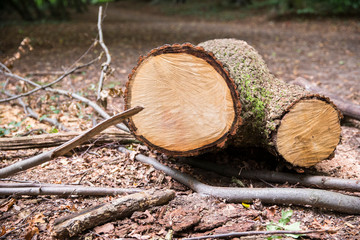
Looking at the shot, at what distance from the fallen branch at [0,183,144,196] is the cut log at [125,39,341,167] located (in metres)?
0.57

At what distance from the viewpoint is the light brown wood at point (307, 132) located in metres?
2.42

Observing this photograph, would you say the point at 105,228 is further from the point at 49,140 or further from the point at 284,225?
the point at 49,140

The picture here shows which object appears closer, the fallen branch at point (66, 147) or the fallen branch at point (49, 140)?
the fallen branch at point (66, 147)

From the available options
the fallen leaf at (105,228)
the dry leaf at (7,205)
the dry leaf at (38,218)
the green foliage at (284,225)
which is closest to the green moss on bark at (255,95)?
the green foliage at (284,225)

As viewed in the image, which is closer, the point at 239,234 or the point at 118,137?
the point at 239,234

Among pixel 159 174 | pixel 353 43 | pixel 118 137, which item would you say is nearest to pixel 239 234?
pixel 159 174

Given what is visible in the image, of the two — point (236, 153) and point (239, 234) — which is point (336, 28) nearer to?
point (236, 153)

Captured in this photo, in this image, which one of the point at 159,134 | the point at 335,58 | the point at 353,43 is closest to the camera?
the point at 159,134

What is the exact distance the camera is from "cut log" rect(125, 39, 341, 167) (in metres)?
2.31

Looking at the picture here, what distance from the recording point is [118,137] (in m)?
3.21

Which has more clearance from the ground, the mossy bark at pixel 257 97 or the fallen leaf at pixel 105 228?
the mossy bark at pixel 257 97

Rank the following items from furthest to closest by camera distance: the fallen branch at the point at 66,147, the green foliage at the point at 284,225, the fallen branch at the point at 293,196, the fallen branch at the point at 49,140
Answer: the fallen branch at the point at 49,140, the fallen branch at the point at 293,196, the green foliage at the point at 284,225, the fallen branch at the point at 66,147

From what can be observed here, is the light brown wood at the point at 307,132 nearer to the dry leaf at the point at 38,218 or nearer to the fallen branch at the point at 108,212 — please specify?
the fallen branch at the point at 108,212

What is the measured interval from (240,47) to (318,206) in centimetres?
175
